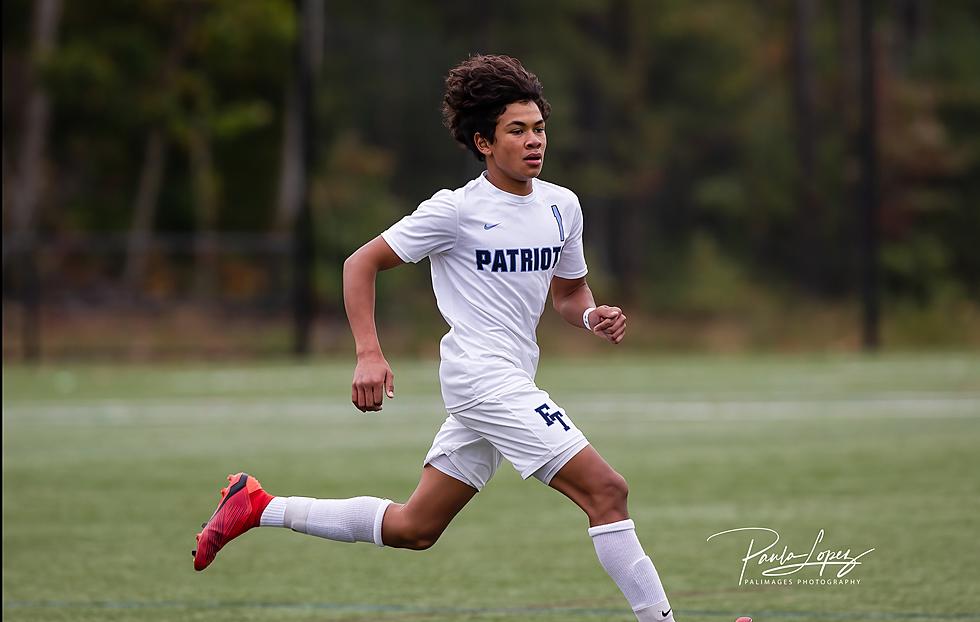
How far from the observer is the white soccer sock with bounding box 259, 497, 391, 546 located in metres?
5.92

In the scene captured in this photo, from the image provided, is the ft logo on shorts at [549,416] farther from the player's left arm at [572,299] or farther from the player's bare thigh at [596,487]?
the player's left arm at [572,299]

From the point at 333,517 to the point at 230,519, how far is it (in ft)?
1.35

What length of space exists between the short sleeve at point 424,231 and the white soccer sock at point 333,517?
101cm

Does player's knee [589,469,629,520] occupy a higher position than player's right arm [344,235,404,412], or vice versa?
player's right arm [344,235,404,412]

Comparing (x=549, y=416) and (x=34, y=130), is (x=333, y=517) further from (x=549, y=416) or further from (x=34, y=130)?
(x=34, y=130)

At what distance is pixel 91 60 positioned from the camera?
3531 centimetres

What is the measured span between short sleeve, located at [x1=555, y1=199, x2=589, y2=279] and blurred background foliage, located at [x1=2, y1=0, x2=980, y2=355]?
2185 centimetres

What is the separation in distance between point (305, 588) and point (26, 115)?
110ft

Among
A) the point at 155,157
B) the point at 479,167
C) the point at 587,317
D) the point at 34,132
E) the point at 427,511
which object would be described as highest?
the point at 34,132

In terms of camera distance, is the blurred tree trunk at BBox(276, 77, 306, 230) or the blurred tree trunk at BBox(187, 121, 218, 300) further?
the blurred tree trunk at BBox(276, 77, 306, 230)

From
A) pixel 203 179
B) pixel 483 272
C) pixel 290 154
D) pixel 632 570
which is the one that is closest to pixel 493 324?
pixel 483 272

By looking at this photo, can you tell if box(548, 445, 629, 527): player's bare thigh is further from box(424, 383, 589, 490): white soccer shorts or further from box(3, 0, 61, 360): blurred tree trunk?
box(3, 0, 61, 360): blurred tree trunk

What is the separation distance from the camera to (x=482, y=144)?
5770 millimetres

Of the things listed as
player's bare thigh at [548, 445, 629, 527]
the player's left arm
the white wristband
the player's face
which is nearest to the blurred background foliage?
the player's left arm
